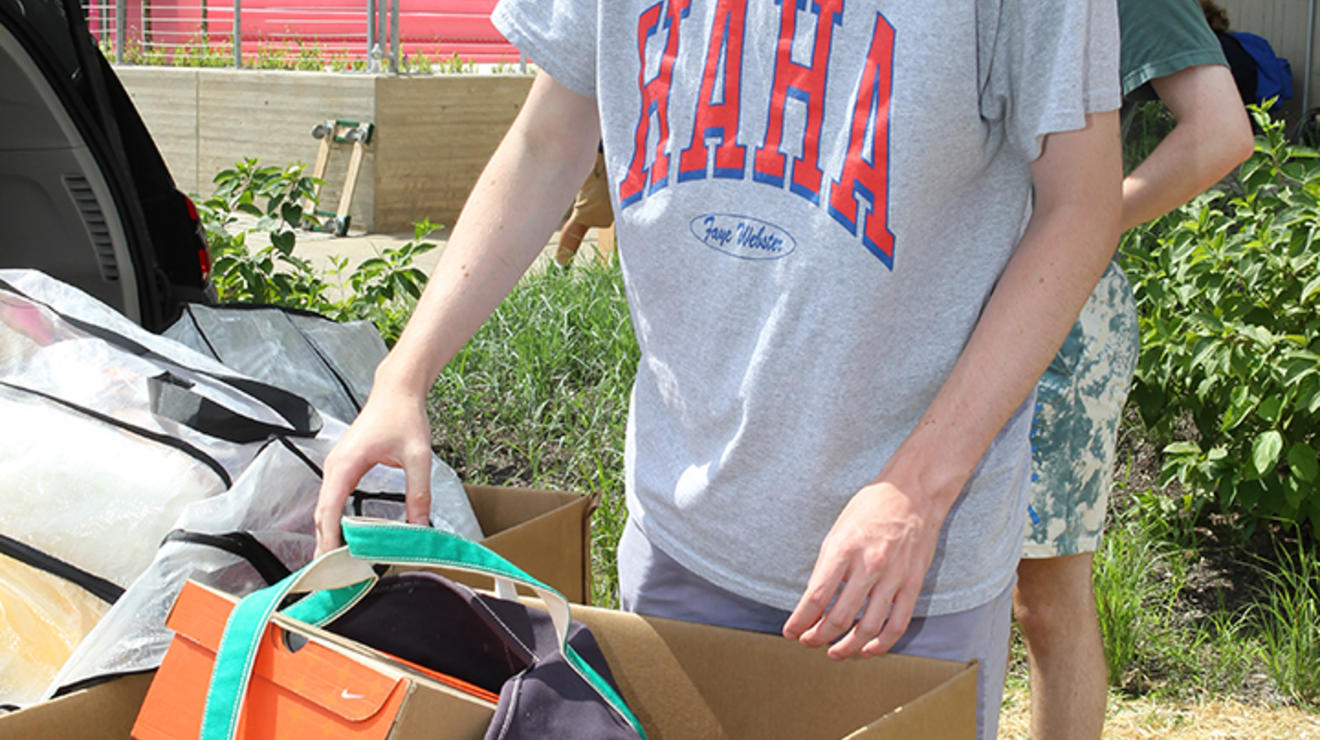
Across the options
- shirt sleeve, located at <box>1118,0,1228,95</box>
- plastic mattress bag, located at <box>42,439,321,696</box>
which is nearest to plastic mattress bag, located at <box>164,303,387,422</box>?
plastic mattress bag, located at <box>42,439,321,696</box>

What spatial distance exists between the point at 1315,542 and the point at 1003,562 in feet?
7.94

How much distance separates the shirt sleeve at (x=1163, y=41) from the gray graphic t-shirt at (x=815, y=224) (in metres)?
0.86

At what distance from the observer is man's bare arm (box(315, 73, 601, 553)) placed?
4.18 feet

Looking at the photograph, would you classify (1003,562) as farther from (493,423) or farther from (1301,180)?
(493,423)

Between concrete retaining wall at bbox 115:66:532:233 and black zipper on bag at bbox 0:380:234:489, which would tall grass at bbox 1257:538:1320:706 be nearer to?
black zipper on bag at bbox 0:380:234:489

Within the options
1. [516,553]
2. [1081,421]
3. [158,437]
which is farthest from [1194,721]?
[158,437]

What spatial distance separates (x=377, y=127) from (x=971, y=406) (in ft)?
28.9

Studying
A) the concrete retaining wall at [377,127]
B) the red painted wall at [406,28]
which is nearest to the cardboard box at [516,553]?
the concrete retaining wall at [377,127]

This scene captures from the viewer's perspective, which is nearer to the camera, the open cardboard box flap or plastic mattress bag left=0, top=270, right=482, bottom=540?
the open cardboard box flap

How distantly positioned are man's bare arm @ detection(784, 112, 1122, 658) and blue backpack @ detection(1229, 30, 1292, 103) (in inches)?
334

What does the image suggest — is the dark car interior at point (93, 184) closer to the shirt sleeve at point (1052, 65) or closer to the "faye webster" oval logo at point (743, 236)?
the "faye webster" oval logo at point (743, 236)

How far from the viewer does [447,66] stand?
10781 mm

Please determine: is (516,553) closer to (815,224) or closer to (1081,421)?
(815,224)

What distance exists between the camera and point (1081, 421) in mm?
2160
